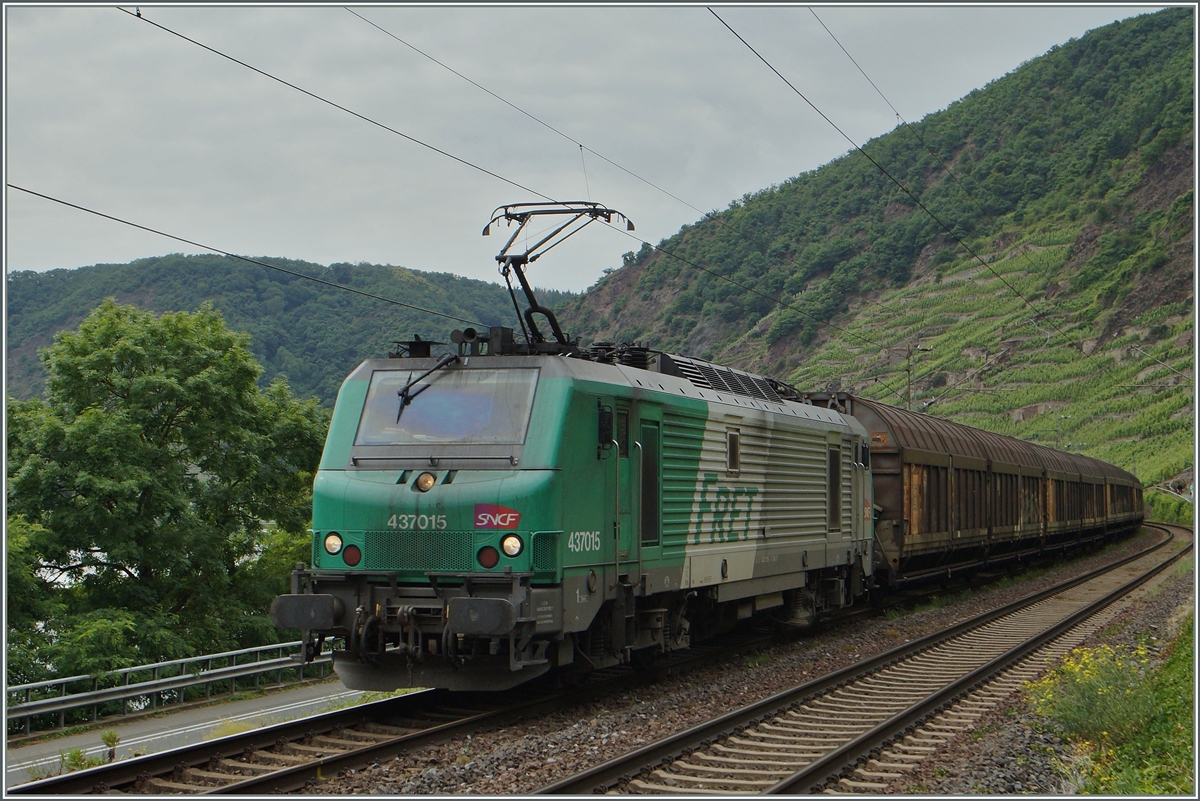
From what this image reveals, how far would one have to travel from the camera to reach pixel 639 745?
946cm

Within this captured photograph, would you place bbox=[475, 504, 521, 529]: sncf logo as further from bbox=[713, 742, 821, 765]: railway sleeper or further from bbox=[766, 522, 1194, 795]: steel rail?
bbox=[766, 522, 1194, 795]: steel rail

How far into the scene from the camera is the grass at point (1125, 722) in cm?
809

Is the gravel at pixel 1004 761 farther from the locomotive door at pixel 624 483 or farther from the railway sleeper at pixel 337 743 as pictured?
the railway sleeper at pixel 337 743

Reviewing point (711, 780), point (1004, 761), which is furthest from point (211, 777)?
point (1004, 761)

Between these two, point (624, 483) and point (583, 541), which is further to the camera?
point (624, 483)

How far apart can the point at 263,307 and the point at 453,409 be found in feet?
200

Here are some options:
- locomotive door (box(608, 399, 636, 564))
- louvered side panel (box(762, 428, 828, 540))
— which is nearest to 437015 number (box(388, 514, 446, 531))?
locomotive door (box(608, 399, 636, 564))

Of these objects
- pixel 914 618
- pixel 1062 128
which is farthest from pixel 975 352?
pixel 914 618

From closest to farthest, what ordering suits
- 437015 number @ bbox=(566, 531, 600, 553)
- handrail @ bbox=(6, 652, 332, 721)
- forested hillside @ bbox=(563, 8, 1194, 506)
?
1. 437015 number @ bbox=(566, 531, 600, 553)
2. handrail @ bbox=(6, 652, 332, 721)
3. forested hillside @ bbox=(563, 8, 1194, 506)

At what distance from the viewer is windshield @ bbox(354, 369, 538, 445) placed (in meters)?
10.5

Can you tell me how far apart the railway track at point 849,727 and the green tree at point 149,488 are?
10.6 meters

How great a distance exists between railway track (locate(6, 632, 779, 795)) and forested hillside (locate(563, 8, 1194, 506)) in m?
59.3

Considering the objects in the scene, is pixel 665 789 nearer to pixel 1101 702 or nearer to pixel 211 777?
pixel 211 777

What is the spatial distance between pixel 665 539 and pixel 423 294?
79.2m
